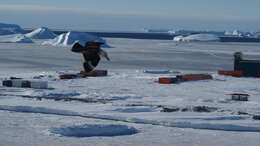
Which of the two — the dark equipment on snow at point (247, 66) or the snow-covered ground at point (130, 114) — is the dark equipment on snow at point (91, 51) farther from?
the dark equipment on snow at point (247, 66)

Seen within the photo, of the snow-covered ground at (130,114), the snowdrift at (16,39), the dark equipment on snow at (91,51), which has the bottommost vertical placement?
the snow-covered ground at (130,114)

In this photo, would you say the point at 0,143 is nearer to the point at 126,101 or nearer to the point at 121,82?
the point at 126,101

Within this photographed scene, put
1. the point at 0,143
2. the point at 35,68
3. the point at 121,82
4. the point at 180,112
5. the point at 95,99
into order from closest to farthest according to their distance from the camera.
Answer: the point at 0,143
the point at 180,112
the point at 95,99
the point at 121,82
the point at 35,68

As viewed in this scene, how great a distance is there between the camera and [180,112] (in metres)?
38.9

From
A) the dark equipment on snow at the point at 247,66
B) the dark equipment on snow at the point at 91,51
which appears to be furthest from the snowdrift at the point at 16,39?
the dark equipment on snow at the point at 91,51

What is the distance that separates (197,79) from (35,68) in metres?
29.7

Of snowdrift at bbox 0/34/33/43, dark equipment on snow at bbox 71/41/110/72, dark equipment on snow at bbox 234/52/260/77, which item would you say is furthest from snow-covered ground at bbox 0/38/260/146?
snowdrift at bbox 0/34/33/43

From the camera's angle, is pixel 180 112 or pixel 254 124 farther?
pixel 180 112

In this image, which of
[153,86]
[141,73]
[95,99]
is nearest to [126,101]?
[95,99]

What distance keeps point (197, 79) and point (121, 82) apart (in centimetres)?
1119

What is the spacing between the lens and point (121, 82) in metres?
57.9

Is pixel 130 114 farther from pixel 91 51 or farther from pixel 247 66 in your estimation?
pixel 247 66

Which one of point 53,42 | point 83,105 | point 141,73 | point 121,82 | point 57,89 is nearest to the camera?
point 83,105

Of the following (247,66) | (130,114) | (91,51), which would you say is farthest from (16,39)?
(91,51)
